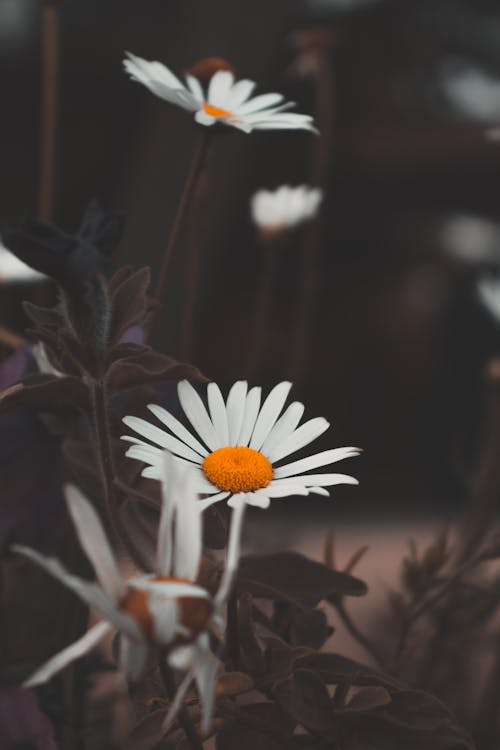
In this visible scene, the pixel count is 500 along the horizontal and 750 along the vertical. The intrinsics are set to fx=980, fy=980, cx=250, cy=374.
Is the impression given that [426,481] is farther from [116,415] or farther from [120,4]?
[116,415]

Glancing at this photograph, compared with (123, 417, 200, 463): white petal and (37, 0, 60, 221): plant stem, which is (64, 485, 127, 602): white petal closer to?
(123, 417, 200, 463): white petal

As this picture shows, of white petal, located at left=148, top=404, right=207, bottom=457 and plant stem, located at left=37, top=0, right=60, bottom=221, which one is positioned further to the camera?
plant stem, located at left=37, top=0, right=60, bottom=221

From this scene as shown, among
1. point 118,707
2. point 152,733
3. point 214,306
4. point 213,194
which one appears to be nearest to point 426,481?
point 214,306

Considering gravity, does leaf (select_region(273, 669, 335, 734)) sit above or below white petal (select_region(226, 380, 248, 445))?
below

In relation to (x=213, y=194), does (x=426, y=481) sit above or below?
below

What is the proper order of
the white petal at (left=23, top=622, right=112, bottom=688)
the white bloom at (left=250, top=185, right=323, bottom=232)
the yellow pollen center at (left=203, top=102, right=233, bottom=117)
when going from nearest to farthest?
the white petal at (left=23, top=622, right=112, bottom=688), the yellow pollen center at (left=203, top=102, right=233, bottom=117), the white bloom at (left=250, top=185, right=323, bottom=232)

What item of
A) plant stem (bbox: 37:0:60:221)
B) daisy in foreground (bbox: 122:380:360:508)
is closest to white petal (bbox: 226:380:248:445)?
daisy in foreground (bbox: 122:380:360:508)

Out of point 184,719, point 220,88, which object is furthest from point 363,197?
point 184,719
